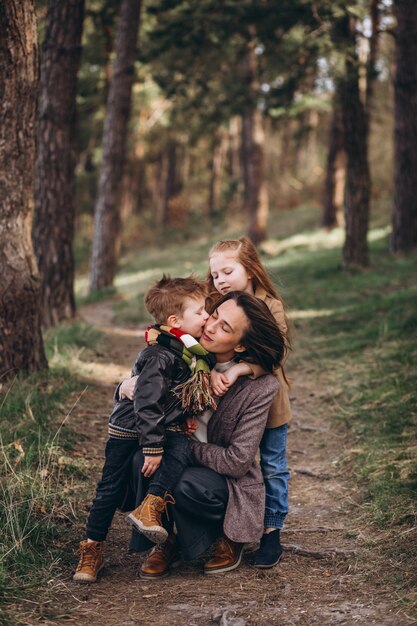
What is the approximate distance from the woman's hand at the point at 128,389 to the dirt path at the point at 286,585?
0.91 metres

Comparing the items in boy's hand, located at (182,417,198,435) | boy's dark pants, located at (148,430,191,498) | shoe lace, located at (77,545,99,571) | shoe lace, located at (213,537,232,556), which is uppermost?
boy's hand, located at (182,417,198,435)

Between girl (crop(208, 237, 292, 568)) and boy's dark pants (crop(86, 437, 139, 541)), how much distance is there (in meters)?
0.59

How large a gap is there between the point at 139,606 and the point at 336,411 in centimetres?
353

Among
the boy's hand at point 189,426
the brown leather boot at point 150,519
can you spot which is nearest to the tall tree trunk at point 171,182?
the boy's hand at point 189,426

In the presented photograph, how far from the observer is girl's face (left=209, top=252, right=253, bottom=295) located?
14.3 ft

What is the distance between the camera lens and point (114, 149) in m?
14.5

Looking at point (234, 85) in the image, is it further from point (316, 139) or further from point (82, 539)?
point (316, 139)

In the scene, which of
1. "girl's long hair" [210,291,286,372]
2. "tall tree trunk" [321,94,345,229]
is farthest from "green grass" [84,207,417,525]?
"tall tree trunk" [321,94,345,229]

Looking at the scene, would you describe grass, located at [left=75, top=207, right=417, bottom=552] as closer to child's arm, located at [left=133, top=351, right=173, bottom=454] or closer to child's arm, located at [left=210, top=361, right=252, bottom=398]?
child's arm, located at [left=210, top=361, right=252, bottom=398]

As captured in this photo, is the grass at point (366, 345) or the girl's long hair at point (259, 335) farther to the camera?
the grass at point (366, 345)

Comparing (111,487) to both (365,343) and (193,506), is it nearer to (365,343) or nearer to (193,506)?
(193,506)

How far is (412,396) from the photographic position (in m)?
5.95

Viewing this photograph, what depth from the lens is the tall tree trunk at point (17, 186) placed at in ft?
18.2

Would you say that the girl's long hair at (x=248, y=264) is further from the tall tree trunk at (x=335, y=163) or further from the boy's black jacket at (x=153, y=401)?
the tall tree trunk at (x=335, y=163)
